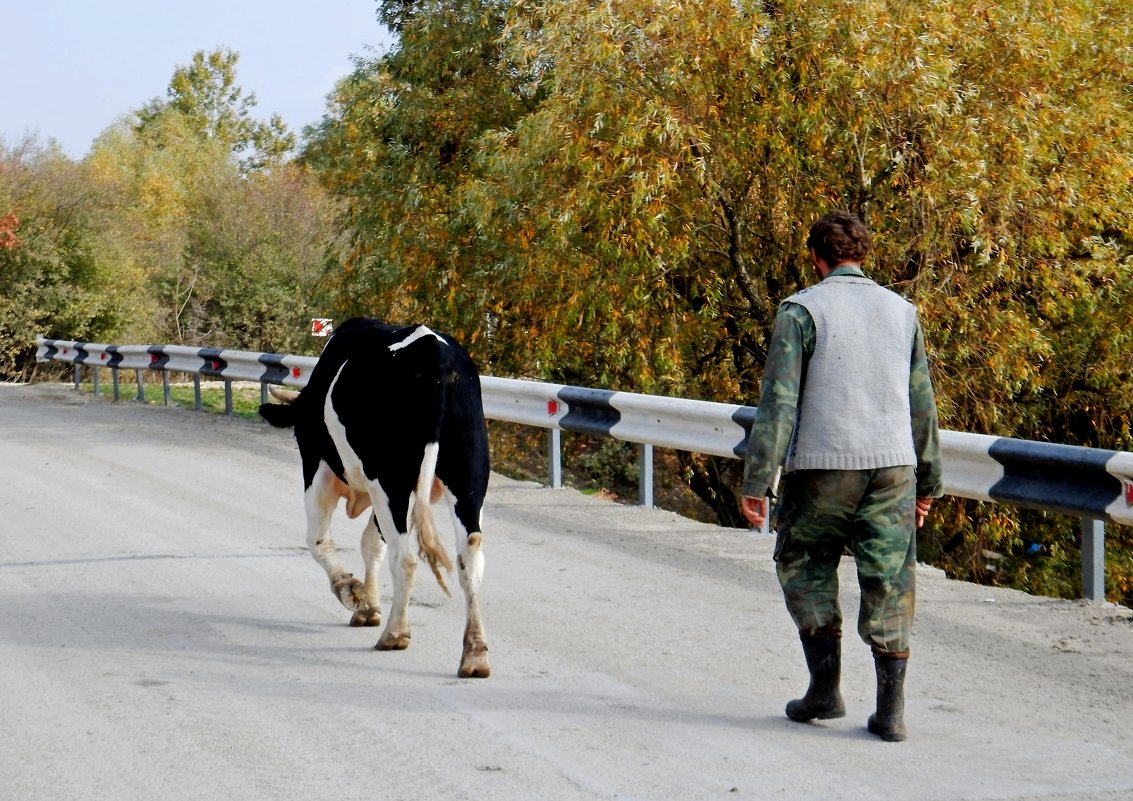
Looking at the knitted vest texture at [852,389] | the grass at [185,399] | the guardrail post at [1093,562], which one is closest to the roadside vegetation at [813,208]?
the grass at [185,399]

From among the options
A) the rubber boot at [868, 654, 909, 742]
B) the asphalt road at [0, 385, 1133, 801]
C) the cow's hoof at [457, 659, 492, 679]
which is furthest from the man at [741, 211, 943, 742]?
the cow's hoof at [457, 659, 492, 679]

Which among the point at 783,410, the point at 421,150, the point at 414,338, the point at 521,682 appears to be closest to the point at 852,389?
the point at 783,410

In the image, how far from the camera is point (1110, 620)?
756 centimetres

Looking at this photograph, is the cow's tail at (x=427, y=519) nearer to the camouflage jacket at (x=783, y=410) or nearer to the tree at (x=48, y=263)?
the camouflage jacket at (x=783, y=410)

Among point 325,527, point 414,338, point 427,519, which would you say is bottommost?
point 325,527

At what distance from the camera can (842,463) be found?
545 centimetres

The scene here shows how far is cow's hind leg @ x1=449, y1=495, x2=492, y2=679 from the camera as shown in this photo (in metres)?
6.28

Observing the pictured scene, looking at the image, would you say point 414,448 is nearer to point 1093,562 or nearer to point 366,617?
point 366,617

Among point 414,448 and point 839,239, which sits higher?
point 839,239

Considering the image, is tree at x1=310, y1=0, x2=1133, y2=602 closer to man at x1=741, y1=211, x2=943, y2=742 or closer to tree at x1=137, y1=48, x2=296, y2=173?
man at x1=741, y1=211, x2=943, y2=742

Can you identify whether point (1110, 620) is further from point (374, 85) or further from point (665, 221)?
point (374, 85)

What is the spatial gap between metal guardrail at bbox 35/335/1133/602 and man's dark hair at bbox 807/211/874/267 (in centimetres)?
239

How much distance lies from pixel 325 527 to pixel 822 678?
300cm

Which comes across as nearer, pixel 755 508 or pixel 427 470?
pixel 755 508
